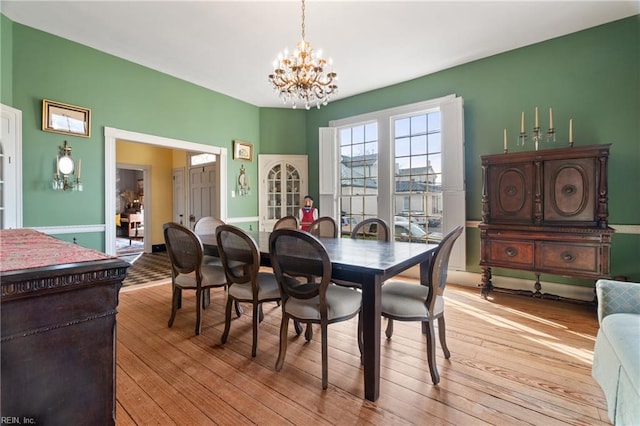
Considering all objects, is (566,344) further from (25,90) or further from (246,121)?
(25,90)

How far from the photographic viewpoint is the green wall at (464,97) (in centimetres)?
311

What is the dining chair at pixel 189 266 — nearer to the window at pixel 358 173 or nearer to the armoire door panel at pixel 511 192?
the window at pixel 358 173

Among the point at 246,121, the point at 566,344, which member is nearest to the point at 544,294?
the point at 566,344

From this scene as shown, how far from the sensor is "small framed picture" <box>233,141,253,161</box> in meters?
5.35

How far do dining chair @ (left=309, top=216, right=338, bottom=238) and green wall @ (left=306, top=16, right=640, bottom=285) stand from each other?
2.04 m

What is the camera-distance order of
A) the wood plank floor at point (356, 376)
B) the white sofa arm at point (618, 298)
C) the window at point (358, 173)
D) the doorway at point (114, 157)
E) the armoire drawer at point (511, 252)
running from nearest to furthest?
1. the wood plank floor at point (356, 376)
2. the white sofa arm at point (618, 298)
3. the armoire drawer at point (511, 252)
4. the doorway at point (114, 157)
5. the window at point (358, 173)

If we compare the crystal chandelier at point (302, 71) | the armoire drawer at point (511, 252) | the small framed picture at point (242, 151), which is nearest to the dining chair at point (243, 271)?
the crystal chandelier at point (302, 71)

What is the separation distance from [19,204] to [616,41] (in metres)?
6.59

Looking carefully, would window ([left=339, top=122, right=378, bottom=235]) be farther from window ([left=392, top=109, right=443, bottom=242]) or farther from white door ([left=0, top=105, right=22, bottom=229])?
white door ([left=0, top=105, right=22, bottom=229])

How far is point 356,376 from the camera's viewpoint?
1954 millimetres

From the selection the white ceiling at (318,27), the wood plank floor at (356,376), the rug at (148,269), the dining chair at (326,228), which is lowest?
the wood plank floor at (356,376)

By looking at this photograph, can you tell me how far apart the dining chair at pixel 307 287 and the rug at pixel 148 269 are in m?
2.72

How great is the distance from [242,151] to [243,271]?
363 centimetres

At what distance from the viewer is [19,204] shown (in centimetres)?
308
